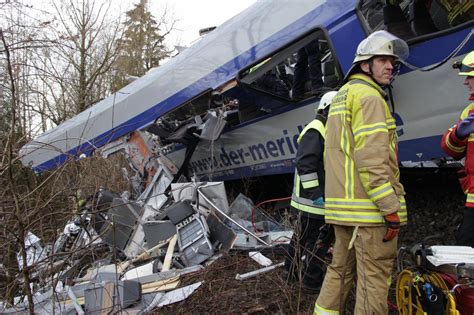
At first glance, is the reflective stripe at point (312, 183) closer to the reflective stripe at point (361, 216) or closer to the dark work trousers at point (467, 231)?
the reflective stripe at point (361, 216)

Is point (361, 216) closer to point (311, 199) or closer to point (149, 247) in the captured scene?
point (311, 199)

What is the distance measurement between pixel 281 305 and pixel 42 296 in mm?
2119

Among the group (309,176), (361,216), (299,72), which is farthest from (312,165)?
(299,72)

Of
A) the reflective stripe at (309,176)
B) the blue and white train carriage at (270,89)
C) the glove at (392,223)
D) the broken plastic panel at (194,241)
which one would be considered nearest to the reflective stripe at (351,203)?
the glove at (392,223)

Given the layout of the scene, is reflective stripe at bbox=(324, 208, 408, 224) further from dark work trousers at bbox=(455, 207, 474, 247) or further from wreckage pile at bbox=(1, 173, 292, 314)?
wreckage pile at bbox=(1, 173, 292, 314)

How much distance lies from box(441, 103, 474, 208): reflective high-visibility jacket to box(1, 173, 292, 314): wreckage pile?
5.74 feet

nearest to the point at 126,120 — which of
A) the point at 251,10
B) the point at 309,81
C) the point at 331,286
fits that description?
the point at 251,10

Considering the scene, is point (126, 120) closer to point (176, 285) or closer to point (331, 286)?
point (176, 285)

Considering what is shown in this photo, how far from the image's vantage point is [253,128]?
16.5 feet

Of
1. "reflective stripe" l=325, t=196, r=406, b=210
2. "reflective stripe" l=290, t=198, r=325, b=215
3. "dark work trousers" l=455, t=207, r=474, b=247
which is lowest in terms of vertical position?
"dark work trousers" l=455, t=207, r=474, b=247

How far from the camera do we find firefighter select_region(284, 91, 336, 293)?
10.3ft

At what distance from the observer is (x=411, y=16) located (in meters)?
3.53

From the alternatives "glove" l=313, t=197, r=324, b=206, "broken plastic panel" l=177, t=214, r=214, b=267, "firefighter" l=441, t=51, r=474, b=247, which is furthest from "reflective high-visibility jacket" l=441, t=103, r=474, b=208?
"broken plastic panel" l=177, t=214, r=214, b=267

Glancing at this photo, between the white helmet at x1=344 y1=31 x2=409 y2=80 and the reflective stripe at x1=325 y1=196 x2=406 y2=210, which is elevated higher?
the white helmet at x1=344 y1=31 x2=409 y2=80
